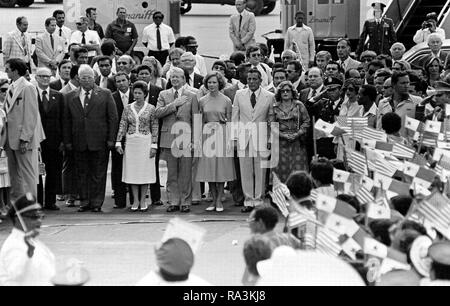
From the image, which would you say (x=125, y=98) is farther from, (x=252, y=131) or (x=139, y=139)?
(x=252, y=131)

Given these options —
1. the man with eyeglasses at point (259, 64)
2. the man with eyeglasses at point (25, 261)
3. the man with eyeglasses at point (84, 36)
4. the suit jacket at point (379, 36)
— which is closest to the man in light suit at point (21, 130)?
the man with eyeglasses at point (259, 64)

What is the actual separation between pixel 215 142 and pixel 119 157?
128 centimetres

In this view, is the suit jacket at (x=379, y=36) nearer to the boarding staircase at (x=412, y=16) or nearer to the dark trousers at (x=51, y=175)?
the boarding staircase at (x=412, y=16)

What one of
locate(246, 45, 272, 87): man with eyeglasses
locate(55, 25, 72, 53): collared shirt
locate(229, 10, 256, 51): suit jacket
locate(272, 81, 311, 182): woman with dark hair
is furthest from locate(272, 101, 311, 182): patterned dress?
locate(229, 10, 256, 51): suit jacket

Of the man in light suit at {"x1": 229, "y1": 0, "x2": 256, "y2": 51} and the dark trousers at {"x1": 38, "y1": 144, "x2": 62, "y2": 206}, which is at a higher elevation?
the man in light suit at {"x1": 229, "y1": 0, "x2": 256, "y2": 51}

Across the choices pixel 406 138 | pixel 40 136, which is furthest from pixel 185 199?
pixel 406 138

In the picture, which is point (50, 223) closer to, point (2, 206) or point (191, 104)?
point (2, 206)

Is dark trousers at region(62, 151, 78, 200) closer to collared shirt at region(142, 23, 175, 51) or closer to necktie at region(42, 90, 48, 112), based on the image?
necktie at region(42, 90, 48, 112)

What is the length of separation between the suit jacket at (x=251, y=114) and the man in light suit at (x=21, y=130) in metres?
2.55

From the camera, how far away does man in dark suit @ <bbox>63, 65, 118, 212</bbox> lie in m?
16.4

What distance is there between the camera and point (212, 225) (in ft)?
50.6

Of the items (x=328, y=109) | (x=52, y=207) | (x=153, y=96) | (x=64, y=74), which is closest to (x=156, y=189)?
(x=153, y=96)

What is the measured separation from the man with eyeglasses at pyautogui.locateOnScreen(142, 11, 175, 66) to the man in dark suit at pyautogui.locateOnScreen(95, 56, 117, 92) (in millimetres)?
5834

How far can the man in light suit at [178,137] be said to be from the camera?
53.8 feet
